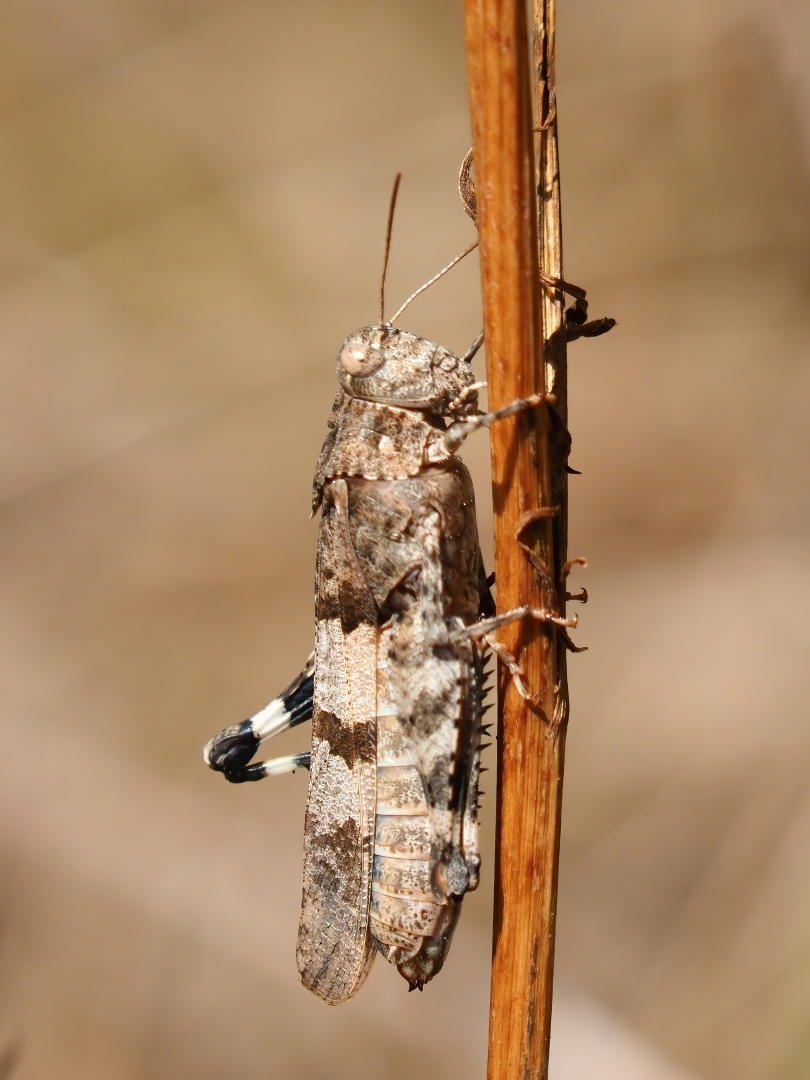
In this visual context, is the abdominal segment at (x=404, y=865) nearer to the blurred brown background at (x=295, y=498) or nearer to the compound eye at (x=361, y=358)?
the compound eye at (x=361, y=358)

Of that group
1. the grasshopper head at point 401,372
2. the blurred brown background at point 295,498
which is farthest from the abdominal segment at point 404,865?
the blurred brown background at point 295,498

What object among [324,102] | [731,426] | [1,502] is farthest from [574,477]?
[1,502]

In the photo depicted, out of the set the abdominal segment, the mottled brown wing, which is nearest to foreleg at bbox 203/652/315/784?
the mottled brown wing

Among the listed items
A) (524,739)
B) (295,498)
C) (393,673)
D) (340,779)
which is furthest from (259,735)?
(295,498)

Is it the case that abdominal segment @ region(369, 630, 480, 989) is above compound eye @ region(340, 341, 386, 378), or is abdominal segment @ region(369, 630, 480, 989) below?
below

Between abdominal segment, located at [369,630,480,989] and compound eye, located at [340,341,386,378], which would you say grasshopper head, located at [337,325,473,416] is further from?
abdominal segment, located at [369,630,480,989]

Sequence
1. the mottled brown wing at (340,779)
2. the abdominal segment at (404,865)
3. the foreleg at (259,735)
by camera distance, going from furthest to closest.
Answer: the foreleg at (259,735), the mottled brown wing at (340,779), the abdominal segment at (404,865)

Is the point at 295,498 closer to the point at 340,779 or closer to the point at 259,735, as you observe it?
the point at 259,735
